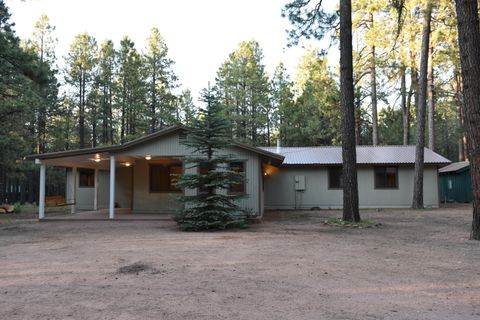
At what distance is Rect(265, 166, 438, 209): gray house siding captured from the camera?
20766 millimetres

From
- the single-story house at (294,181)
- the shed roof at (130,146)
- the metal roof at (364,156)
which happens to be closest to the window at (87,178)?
the single-story house at (294,181)

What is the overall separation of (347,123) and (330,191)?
28.8 feet

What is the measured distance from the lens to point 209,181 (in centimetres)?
1192

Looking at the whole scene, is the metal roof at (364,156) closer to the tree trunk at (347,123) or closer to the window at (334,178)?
the window at (334,178)

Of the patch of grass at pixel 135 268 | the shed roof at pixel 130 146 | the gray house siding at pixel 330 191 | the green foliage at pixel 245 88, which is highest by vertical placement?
the green foliage at pixel 245 88

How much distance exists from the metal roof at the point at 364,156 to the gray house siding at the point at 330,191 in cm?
46

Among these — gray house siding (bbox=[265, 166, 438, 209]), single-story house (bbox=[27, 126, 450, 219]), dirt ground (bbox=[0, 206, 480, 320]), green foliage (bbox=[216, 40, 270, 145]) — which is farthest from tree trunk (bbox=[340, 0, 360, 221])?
green foliage (bbox=[216, 40, 270, 145])

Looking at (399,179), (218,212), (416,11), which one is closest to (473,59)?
(218,212)

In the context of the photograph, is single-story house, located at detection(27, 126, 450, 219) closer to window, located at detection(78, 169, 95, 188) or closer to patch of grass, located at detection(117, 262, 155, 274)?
window, located at detection(78, 169, 95, 188)

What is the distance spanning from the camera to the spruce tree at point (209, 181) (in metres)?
11.7

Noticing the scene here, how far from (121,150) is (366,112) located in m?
22.6

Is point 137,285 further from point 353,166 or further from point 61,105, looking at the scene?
point 61,105

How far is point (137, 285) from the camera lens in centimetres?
525

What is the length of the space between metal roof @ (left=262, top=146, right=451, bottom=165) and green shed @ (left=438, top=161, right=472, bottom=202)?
16.2 ft
